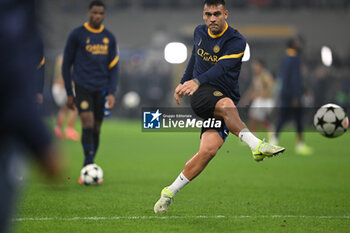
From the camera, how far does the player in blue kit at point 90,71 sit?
31.9ft

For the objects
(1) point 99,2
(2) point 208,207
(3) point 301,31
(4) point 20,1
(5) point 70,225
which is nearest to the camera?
(4) point 20,1

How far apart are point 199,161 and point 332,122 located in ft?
14.2

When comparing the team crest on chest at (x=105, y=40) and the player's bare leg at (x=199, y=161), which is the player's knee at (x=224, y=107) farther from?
the team crest on chest at (x=105, y=40)

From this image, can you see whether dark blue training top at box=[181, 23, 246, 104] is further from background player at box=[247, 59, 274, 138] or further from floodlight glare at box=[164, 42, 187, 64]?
floodlight glare at box=[164, 42, 187, 64]

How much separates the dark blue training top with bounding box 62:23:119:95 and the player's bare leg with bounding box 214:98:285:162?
3469 mm

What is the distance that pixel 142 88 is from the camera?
103 feet

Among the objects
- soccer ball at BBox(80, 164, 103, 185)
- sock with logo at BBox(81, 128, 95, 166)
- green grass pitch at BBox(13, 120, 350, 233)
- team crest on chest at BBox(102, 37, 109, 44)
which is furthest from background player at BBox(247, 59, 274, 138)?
soccer ball at BBox(80, 164, 103, 185)

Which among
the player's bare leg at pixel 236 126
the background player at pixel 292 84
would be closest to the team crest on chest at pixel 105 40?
the player's bare leg at pixel 236 126

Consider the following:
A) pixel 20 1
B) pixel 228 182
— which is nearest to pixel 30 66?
pixel 20 1

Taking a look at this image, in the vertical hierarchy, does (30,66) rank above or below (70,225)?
above

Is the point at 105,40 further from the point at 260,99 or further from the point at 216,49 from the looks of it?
the point at 260,99

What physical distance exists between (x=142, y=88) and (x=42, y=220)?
24914 mm

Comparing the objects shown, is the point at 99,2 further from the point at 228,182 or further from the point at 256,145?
the point at 256,145

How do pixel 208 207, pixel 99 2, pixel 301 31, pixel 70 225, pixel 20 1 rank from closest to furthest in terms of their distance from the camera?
1. pixel 20 1
2. pixel 70 225
3. pixel 208 207
4. pixel 99 2
5. pixel 301 31
